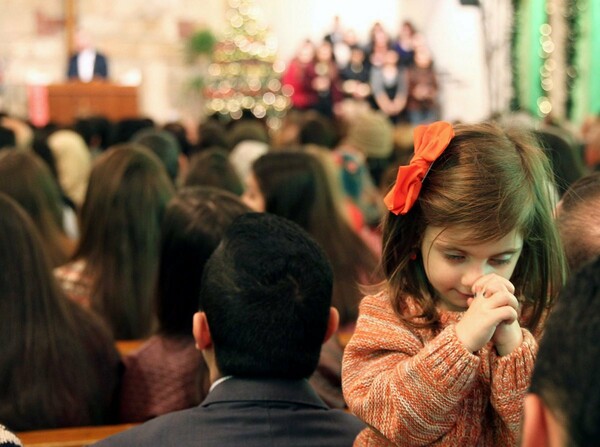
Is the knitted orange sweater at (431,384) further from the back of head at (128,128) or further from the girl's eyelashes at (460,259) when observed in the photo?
the back of head at (128,128)

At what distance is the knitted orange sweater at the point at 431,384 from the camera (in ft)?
5.32

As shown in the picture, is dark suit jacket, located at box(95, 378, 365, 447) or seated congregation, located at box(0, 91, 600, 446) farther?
dark suit jacket, located at box(95, 378, 365, 447)

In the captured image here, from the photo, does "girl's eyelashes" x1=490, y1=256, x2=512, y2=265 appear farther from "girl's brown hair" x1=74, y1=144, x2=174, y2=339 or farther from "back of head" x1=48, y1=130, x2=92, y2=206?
"back of head" x1=48, y1=130, x2=92, y2=206

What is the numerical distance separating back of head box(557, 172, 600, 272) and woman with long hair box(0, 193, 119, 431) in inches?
53.1

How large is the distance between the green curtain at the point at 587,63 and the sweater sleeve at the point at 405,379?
1133cm

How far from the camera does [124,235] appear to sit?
158 inches

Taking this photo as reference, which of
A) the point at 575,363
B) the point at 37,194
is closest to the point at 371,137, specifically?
the point at 37,194

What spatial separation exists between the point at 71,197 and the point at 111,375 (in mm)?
4358

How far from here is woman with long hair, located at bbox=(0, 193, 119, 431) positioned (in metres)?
2.74

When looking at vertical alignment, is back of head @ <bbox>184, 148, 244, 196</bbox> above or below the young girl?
below

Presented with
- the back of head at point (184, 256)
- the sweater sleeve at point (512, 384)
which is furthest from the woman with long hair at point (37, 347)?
the sweater sleeve at point (512, 384)

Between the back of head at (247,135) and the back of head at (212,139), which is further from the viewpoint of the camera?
the back of head at (247,135)

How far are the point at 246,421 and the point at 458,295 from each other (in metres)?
0.47

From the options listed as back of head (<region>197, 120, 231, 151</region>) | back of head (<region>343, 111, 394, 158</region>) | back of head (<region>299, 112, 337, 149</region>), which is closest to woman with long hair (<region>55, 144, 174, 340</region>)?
back of head (<region>299, 112, 337, 149</region>)
